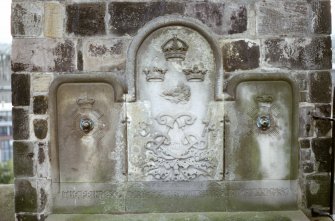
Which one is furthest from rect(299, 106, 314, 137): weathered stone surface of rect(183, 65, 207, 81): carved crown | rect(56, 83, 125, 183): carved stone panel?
rect(56, 83, 125, 183): carved stone panel

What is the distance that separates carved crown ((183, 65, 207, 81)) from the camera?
3.66m

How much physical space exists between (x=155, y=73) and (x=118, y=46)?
0.42 metres

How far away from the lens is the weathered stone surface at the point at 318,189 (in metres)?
3.78

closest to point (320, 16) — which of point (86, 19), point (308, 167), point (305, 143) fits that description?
point (305, 143)

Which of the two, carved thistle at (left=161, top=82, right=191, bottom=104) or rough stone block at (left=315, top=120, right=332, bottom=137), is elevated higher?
carved thistle at (left=161, top=82, right=191, bottom=104)

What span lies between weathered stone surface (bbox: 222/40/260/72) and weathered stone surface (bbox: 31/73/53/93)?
5.34 feet

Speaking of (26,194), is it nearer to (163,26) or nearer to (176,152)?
(176,152)

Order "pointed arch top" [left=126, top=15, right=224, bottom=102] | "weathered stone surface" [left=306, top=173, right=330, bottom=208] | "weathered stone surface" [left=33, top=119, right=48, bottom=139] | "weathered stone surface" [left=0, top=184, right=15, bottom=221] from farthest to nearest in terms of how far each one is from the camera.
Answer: "weathered stone surface" [left=0, top=184, right=15, bottom=221] < "weathered stone surface" [left=306, top=173, right=330, bottom=208] < "weathered stone surface" [left=33, top=119, right=48, bottom=139] < "pointed arch top" [left=126, top=15, right=224, bottom=102]

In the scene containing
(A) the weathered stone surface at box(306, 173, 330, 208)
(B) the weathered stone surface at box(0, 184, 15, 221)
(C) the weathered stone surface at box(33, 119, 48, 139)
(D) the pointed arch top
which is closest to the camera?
(D) the pointed arch top

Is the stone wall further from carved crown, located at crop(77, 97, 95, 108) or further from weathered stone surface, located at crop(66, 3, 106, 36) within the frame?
carved crown, located at crop(77, 97, 95, 108)

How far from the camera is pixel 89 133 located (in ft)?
12.3

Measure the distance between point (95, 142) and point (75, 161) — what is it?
0.88ft

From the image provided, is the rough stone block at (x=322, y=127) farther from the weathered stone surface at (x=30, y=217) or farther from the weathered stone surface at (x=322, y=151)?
the weathered stone surface at (x=30, y=217)

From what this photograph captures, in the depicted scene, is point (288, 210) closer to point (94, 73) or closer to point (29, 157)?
point (94, 73)
